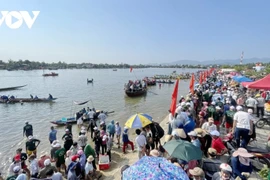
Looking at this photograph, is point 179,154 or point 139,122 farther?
point 139,122

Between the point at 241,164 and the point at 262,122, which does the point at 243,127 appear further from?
the point at 262,122

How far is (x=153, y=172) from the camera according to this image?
2.65 meters

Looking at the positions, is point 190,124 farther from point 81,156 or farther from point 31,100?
point 31,100

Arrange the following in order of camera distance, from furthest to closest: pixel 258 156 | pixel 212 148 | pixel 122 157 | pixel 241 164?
pixel 122 157, pixel 258 156, pixel 212 148, pixel 241 164

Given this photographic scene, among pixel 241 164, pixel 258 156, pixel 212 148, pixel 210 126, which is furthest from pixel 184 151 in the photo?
pixel 258 156

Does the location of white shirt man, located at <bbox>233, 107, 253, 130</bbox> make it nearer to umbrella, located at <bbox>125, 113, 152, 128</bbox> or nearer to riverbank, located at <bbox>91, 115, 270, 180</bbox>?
riverbank, located at <bbox>91, 115, 270, 180</bbox>

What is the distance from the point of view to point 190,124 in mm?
7109

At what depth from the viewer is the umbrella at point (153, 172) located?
2600 millimetres

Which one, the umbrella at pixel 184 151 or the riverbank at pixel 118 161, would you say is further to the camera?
the riverbank at pixel 118 161

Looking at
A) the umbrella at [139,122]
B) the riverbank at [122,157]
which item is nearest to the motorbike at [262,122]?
the riverbank at [122,157]

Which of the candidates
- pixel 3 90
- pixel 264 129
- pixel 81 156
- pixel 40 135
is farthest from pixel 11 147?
pixel 3 90

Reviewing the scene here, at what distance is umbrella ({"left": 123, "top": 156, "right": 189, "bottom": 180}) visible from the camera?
260 centimetres

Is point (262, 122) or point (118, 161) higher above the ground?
point (262, 122)

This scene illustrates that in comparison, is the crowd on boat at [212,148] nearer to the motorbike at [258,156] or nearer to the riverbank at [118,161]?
the motorbike at [258,156]
